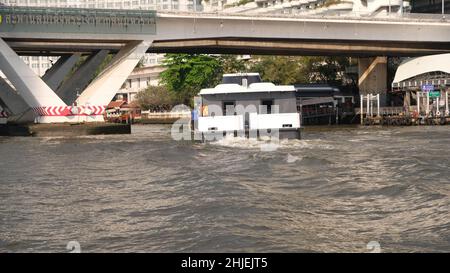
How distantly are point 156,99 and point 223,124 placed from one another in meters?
89.0

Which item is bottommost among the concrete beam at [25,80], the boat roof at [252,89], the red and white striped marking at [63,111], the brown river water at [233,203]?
the brown river water at [233,203]

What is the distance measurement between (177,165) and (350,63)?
7778 centimetres

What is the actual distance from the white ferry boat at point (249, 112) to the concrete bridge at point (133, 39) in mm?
20717

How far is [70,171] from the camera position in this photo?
25.8m

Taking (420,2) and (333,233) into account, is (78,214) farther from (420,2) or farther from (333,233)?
(420,2)

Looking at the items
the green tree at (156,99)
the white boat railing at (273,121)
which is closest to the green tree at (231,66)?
the green tree at (156,99)

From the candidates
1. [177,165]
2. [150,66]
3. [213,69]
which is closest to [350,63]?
[213,69]

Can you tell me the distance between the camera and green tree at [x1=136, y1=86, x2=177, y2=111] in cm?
12304

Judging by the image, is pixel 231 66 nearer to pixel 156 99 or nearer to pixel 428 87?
pixel 156 99

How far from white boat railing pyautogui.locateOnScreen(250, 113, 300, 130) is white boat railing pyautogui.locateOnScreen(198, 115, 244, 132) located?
614mm

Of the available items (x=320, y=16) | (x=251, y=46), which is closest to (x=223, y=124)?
(x=320, y=16)

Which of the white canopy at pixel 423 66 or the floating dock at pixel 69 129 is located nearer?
the floating dock at pixel 69 129

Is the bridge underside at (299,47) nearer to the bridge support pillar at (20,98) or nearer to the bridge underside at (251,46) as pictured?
the bridge underside at (251,46)

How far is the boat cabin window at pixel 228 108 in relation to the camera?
3863 cm
